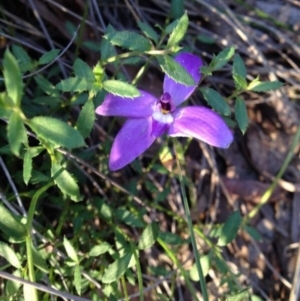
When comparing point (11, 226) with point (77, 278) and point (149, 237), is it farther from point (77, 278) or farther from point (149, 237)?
point (149, 237)

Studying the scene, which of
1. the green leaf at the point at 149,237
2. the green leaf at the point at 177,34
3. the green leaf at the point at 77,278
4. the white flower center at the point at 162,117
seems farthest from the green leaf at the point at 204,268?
the green leaf at the point at 177,34

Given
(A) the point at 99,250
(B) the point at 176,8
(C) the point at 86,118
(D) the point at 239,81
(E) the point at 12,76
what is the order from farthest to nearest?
1. (B) the point at 176,8
2. (A) the point at 99,250
3. (D) the point at 239,81
4. (C) the point at 86,118
5. (E) the point at 12,76

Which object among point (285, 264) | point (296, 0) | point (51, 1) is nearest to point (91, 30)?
point (51, 1)

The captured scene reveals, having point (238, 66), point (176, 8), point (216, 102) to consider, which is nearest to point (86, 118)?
point (216, 102)

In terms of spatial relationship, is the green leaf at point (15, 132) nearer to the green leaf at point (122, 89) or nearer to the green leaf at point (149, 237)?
the green leaf at point (122, 89)

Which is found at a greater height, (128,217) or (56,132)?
(56,132)

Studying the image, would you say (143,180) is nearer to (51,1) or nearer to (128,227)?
(128,227)
